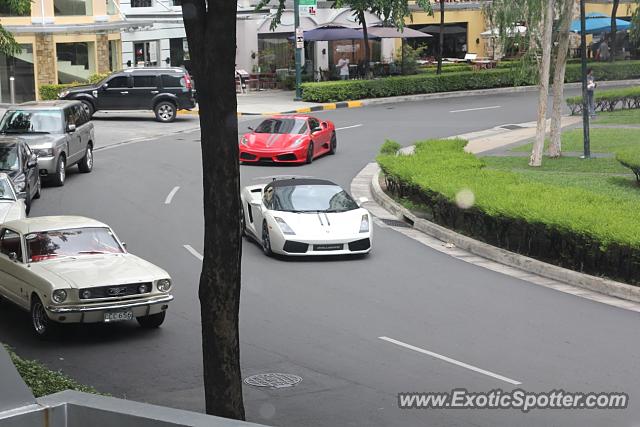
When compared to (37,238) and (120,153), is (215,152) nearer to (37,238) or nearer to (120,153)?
(37,238)

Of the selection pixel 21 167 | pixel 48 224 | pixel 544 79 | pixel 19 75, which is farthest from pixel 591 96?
pixel 48 224

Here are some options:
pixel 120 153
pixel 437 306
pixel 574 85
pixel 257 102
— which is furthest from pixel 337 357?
pixel 574 85

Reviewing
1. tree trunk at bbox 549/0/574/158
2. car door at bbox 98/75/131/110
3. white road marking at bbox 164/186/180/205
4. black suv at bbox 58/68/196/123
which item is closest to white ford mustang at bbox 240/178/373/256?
white road marking at bbox 164/186/180/205

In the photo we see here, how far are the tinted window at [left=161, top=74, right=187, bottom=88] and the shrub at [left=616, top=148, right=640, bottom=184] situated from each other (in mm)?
19333

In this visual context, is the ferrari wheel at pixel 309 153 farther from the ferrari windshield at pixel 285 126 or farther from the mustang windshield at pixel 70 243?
the mustang windshield at pixel 70 243

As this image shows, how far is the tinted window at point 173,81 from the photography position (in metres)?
40.6

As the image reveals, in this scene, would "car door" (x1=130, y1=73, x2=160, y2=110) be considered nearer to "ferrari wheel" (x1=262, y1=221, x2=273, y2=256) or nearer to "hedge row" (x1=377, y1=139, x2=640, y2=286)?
"hedge row" (x1=377, y1=139, x2=640, y2=286)

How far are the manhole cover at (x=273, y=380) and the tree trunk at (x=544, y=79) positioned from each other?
1748 centimetres

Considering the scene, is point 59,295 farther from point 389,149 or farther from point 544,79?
point 544,79

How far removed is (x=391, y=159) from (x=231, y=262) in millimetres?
17469

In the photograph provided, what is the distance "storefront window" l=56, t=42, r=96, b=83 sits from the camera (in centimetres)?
4681

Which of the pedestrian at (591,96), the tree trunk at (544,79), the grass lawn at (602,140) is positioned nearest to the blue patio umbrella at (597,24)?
the pedestrian at (591,96)

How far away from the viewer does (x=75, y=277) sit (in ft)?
43.9

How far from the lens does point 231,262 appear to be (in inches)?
336
